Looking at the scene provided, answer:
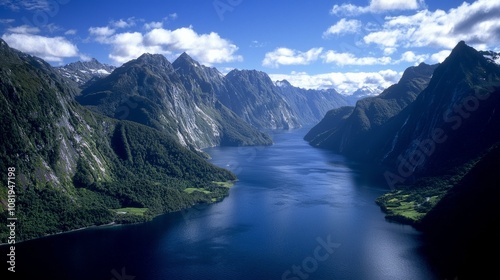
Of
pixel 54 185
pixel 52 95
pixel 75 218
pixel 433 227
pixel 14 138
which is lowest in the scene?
pixel 433 227

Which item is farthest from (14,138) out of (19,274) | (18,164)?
(19,274)

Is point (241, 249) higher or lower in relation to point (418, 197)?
lower

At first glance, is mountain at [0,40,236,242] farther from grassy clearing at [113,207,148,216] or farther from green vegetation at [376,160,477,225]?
green vegetation at [376,160,477,225]

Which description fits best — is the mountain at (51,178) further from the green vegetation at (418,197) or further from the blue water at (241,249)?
the green vegetation at (418,197)

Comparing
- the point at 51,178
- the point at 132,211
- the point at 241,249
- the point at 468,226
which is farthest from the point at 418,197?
the point at 51,178

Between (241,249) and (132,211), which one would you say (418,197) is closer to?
(241,249)

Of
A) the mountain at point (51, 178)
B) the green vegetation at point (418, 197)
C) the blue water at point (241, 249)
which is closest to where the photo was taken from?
the blue water at point (241, 249)

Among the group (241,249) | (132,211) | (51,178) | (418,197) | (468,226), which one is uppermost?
(51,178)

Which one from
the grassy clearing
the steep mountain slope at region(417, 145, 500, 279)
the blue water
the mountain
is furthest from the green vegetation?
the grassy clearing

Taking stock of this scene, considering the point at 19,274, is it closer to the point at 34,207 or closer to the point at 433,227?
the point at 34,207

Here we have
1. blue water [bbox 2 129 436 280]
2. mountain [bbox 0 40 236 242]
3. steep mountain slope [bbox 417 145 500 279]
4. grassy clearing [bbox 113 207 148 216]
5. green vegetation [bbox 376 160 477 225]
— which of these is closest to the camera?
steep mountain slope [bbox 417 145 500 279]

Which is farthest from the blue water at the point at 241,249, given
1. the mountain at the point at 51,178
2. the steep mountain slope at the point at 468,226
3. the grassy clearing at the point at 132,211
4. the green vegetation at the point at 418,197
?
the mountain at the point at 51,178
